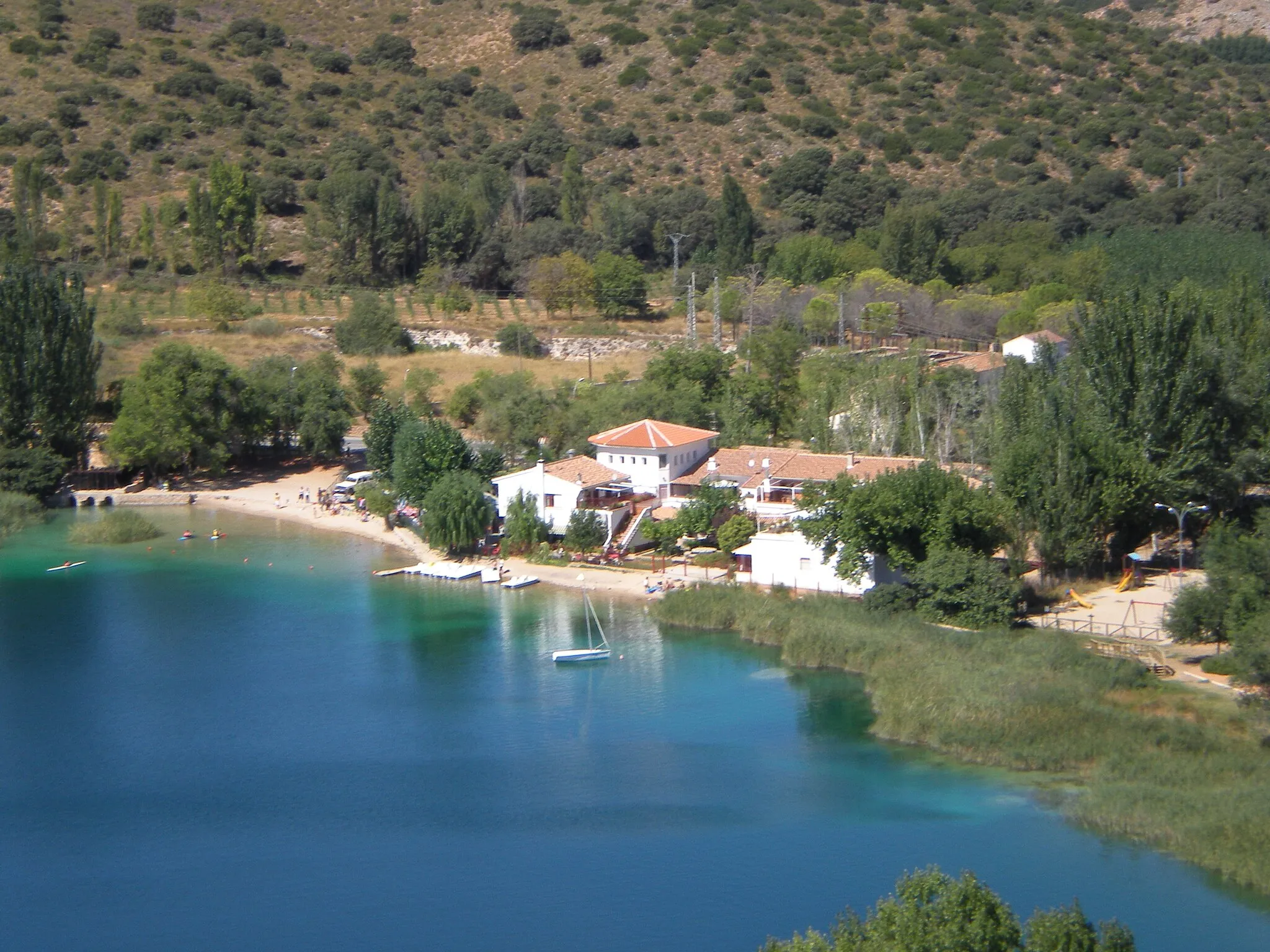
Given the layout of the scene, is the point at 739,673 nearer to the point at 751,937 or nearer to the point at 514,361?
the point at 751,937

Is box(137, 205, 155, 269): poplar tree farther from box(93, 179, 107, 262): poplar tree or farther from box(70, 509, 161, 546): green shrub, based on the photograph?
box(70, 509, 161, 546): green shrub

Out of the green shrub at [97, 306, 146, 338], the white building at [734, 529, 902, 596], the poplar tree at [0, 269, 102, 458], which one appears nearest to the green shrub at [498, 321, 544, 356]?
the green shrub at [97, 306, 146, 338]

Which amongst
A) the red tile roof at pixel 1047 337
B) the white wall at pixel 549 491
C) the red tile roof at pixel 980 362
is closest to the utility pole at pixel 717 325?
the red tile roof at pixel 980 362

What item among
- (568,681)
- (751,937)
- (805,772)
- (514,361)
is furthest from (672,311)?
(751,937)

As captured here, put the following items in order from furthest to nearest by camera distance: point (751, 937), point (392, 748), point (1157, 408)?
point (1157, 408) < point (392, 748) < point (751, 937)

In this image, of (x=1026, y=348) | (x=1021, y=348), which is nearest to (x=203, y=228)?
(x=1021, y=348)

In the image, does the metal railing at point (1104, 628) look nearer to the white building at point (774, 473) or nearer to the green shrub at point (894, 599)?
the green shrub at point (894, 599)
